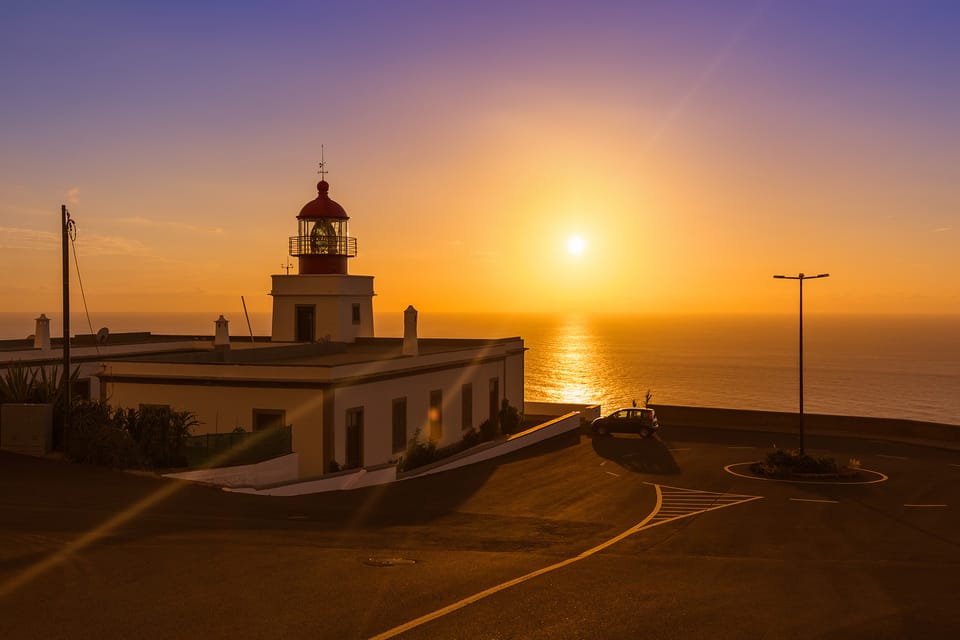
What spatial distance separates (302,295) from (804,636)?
3483cm

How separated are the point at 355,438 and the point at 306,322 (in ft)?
Result: 51.1

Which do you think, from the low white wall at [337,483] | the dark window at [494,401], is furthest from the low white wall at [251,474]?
the dark window at [494,401]

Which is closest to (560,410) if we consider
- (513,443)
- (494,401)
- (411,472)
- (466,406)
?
(494,401)

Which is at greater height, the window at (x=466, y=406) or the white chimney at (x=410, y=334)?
the white chimney at (x=410, y=334)

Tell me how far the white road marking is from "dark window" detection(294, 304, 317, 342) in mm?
21219

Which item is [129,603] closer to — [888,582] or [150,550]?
[150,550]

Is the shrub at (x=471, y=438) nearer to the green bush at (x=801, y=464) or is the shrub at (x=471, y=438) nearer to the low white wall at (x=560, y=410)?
the low white wall at (x=560, y=410)

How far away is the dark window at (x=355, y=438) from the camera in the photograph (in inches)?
1098

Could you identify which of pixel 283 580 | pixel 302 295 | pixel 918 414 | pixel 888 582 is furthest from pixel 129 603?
pixel 918 414

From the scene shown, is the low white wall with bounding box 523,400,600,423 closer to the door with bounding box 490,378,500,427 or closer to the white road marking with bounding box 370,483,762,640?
the door with bounding box 490,378,500,427

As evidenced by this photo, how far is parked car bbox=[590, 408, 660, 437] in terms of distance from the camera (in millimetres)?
41781

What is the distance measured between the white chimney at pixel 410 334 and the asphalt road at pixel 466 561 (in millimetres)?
8499

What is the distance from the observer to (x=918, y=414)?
103 m

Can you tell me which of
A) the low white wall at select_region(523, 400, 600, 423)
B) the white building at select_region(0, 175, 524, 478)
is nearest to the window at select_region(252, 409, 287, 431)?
the white building at select_region(0, 175, 524, 478)
